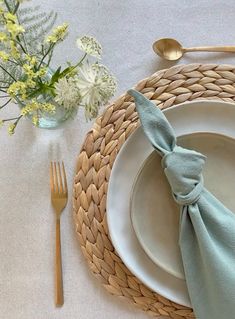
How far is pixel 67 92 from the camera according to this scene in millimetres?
616

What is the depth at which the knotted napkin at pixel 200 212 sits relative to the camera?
0.70 m

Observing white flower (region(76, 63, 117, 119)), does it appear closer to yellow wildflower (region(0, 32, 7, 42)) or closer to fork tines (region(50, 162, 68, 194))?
yellow wildflower (region(0, 32, 7, 42))

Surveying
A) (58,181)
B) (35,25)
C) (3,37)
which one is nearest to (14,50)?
(3,37)

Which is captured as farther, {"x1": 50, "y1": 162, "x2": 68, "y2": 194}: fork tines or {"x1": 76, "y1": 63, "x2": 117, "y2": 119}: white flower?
{"x1": 50, "y1": 162, "x2": 68, "y2": 194}: fork tines

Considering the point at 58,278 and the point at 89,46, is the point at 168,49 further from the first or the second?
the point at 58,278

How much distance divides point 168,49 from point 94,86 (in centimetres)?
27

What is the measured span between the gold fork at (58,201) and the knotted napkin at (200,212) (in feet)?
0.60

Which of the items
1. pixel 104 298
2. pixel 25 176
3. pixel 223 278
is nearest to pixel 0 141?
pixel 25 176

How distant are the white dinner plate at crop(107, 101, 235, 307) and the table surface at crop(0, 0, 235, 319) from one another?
0.08 m

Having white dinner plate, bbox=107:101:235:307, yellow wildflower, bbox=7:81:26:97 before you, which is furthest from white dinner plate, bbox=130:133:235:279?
A: yellow wildflower, bbox=7:81:26:97

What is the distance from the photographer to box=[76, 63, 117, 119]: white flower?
0.60 metres

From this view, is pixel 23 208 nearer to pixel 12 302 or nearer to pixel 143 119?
pixel 12 302

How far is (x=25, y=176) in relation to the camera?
83 centimetres

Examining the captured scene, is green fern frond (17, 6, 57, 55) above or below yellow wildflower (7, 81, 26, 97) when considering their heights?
above
